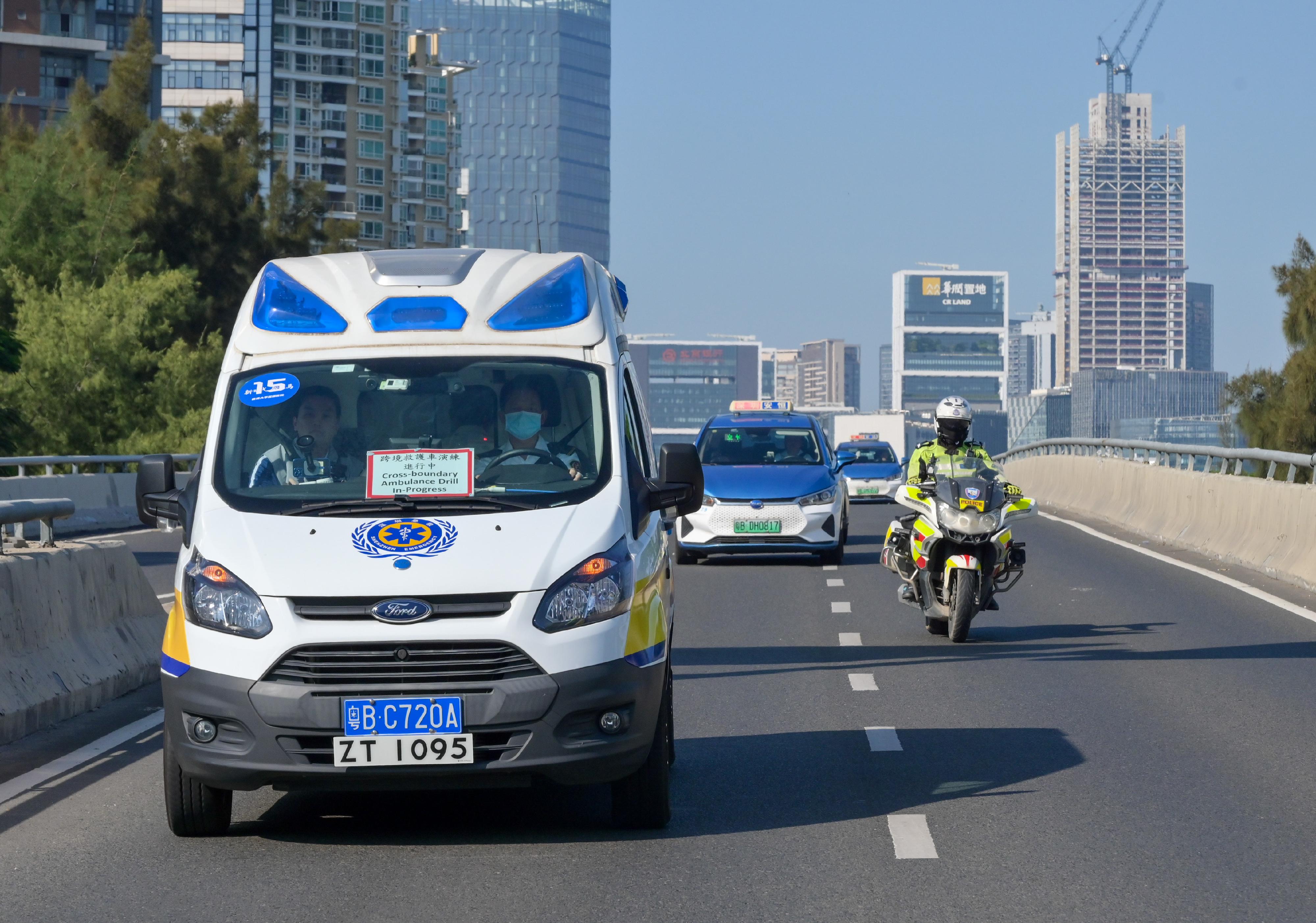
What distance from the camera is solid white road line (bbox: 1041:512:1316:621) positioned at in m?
15.1

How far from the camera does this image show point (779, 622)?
14.9 m

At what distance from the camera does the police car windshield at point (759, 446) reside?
21281mm

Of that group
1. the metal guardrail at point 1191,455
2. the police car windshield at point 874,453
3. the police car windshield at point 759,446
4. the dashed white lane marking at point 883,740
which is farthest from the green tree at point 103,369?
the dashed white lane marking at point 883,740

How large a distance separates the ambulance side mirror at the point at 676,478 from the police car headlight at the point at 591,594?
57cm

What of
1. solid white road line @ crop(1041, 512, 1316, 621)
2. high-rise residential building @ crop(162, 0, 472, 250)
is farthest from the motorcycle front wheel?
high-rise residential building @ crop(162, 0, 472, 250)

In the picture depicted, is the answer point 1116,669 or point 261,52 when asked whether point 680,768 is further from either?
point 261,52

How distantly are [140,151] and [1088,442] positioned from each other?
138ft

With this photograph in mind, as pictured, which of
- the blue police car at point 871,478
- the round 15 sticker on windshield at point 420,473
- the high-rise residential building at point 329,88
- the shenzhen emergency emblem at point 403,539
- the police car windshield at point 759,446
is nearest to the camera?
the shenzhen emergency emblem at point 403,539

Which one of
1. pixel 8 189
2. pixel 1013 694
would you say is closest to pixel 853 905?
Answer: pixel 1013 694

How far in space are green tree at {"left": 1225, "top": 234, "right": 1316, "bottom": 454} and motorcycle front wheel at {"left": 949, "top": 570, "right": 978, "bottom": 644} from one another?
140 feet

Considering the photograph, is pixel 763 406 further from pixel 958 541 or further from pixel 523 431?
pixel 523 431

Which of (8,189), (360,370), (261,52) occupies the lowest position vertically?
(360,370)

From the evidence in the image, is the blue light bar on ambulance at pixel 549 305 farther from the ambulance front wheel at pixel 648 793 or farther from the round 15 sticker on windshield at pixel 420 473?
the ambulance front wheel at pixel 648 793

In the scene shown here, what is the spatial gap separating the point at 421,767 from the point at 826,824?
1.59 meters
